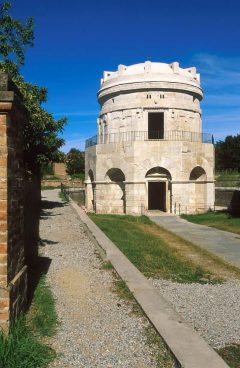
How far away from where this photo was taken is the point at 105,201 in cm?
2825

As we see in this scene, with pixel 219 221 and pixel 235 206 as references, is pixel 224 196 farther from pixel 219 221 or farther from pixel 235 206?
pixel 219 221

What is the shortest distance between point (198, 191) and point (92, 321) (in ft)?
77.0

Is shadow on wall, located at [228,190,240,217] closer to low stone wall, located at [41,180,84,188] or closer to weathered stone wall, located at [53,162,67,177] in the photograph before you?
low stone wall, located at [41,180,84,188]

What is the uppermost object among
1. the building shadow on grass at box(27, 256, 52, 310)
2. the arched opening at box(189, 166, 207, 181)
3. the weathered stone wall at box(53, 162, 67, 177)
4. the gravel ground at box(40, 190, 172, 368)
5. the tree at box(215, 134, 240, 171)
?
the tree at box(215, 134, 240, 171)

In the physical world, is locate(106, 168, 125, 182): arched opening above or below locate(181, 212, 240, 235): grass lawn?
above

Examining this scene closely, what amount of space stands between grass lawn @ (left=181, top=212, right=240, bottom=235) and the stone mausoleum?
278 cm

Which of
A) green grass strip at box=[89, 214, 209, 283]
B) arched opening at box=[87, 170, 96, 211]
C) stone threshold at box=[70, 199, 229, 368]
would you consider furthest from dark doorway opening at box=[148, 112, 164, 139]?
stone threshold at box=[70, 199, 229, 368]

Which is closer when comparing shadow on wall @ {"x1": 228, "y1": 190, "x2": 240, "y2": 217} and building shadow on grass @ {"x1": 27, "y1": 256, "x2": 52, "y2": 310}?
building shadow on grass @ {"x1": 27, "y1": 256, "x2": 52, "y2": 310}

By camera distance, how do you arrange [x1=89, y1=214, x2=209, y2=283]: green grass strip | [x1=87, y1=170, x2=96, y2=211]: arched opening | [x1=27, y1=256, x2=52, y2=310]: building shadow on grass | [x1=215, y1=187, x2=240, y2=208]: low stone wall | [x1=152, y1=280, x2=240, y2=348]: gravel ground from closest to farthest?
[x1=152, y1=280, x2=240, y2=348]: gravel ground, [x1=27, y1=256, x2=52, y2=310]: building shadow on grass, [x1=89, y1=214, x2=209, y2=283]: green grass strip, [x1=87, y1=170, x2=96, y2=211]: arched opening, [x1=215, y1=187, x2=240, y2=208]: low stone wall

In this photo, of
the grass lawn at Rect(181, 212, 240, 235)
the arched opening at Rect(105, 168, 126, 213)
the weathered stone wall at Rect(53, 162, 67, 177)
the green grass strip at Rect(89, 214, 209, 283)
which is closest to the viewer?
the green grass strip at Rect(89, 214, 209, 283)

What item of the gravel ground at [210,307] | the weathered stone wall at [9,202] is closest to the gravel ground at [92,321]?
the weathered stone wall at [9,202]

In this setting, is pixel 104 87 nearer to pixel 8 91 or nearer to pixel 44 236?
pixel 44 236

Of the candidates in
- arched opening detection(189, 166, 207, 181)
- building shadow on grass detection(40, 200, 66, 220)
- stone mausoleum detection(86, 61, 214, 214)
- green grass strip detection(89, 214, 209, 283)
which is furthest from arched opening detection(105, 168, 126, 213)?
green grass strip detection(89, 214, 209, 283)

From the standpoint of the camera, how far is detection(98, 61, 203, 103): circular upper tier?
93.0 ft
